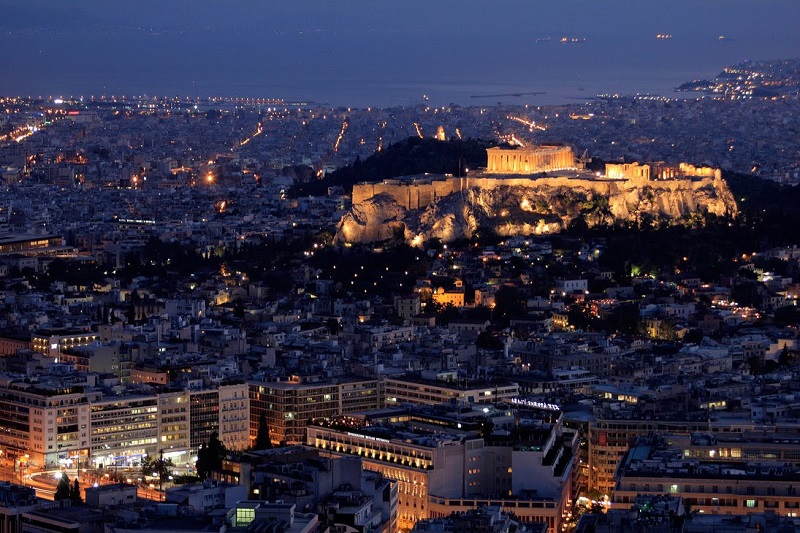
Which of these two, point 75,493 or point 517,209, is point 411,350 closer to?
point 75,493

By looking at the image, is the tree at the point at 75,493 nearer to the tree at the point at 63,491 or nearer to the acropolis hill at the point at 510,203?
the tree at the point at 63,491

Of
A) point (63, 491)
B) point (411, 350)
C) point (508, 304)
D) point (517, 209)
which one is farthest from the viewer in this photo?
point (517, 209)

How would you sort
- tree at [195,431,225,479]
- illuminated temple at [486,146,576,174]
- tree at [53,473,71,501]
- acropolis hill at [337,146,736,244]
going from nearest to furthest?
1. tree at [53,473,71,501]
2. tree at [195,431,225,479]
3. acropolis hill at [337,146,736,244]
4. illuminated temple at [486,146,576,174]

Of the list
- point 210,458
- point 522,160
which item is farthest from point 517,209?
point 210,458

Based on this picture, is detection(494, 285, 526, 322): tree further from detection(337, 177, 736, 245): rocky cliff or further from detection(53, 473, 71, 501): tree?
detection(53, 473, 71, 501): tree

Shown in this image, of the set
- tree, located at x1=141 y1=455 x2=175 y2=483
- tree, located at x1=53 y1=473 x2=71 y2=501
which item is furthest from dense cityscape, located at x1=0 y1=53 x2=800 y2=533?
tree, located at x1=53 y1=473 x2=71 y2=501

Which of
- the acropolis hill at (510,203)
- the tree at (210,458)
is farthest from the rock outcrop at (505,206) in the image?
the tree at (210,458)
